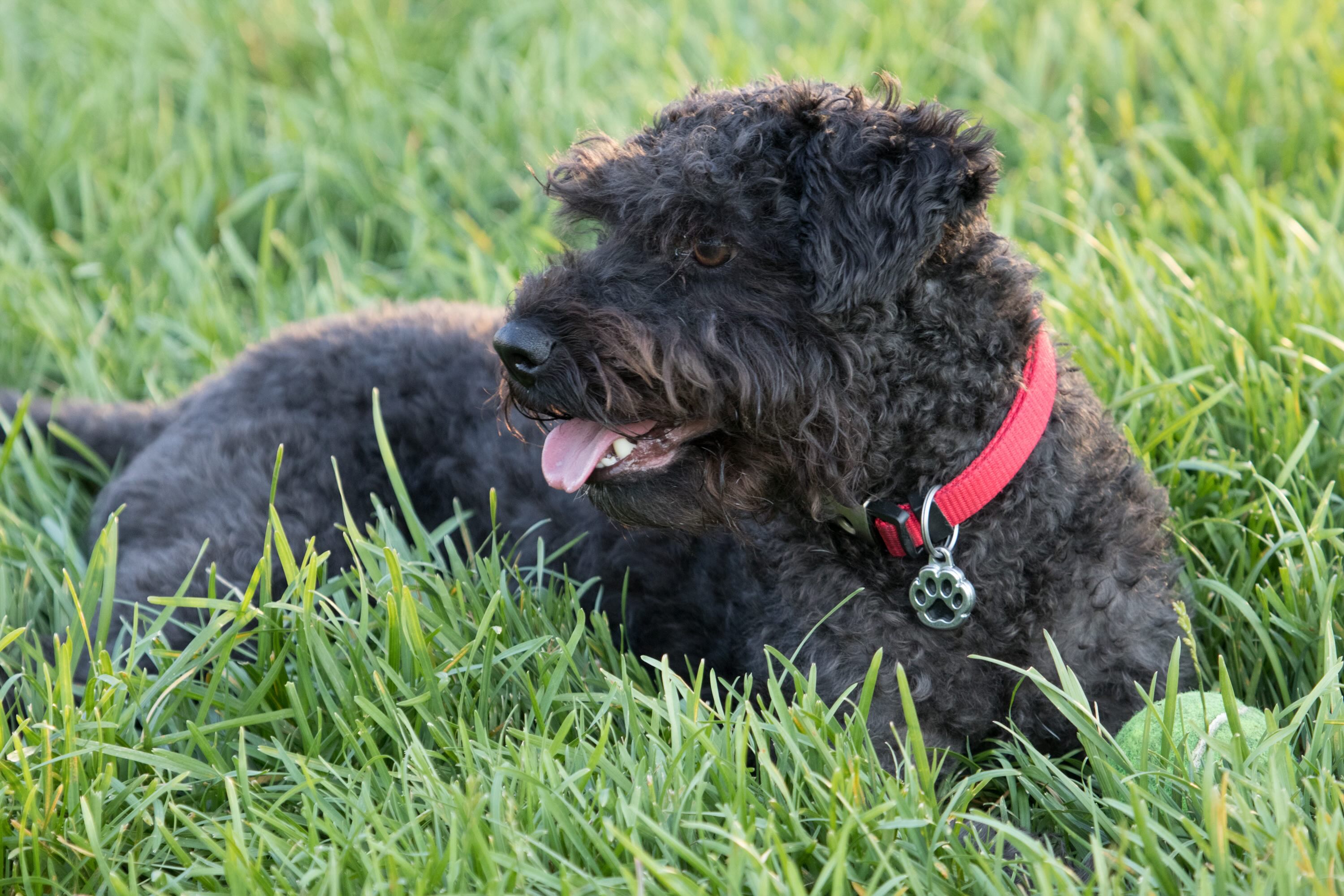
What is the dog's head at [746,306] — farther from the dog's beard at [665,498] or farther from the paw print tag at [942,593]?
the paw print tag at [942,593]

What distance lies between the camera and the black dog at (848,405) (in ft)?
8.16

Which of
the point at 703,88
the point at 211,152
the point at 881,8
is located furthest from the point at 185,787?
the point at 881,8

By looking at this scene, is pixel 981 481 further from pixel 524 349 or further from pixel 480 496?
pixel 480 496

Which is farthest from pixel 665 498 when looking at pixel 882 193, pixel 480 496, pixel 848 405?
pixel 480 496

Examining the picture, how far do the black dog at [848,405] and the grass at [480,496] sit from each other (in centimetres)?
28

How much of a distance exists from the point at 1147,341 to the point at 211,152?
4.49 metres

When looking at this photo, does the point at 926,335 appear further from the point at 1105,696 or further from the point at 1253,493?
the point at 1253,493

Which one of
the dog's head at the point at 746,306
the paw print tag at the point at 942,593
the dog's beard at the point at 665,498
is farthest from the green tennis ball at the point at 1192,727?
the dog's beard at the point at 665,498

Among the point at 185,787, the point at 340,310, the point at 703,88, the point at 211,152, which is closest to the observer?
the point at 185,787

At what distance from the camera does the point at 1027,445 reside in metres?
2.59

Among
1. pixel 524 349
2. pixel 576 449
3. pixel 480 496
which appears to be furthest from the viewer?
pixel 480 496

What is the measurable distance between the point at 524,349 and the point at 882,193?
81cm

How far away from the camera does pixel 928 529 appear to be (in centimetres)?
260

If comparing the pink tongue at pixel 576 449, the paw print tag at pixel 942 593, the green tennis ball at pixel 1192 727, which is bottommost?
the green tennis ball at pixel 1192 727
